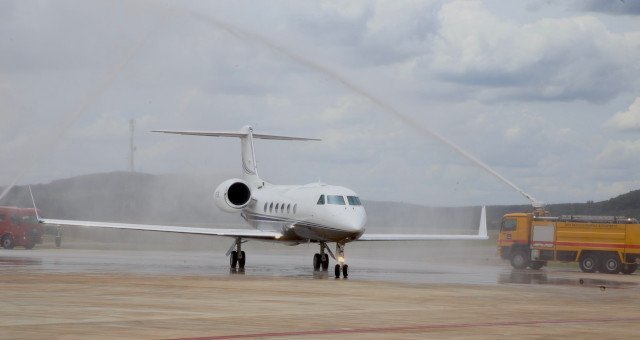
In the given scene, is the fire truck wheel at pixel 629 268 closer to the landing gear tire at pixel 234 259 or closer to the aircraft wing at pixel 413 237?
the aircraft wing at pixel 413 237

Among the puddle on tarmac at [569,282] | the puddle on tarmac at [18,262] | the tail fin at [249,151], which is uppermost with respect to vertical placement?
the tail fin at [249,151]

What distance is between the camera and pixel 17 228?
5753 centimetres

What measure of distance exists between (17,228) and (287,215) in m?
29.3

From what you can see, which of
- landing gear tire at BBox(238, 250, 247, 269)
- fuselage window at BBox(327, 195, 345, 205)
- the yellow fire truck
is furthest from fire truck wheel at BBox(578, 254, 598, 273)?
landing gear tire at BBox(238, 250, 247, 269)

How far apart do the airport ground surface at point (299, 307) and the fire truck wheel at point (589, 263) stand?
34.4 feet

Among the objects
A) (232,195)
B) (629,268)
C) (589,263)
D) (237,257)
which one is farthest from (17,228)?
(629,268)

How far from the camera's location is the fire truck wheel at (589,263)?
4000cm

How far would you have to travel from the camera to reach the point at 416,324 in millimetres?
15039

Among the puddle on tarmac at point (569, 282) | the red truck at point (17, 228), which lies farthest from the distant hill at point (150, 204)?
the puddle on tarmac at point (569, 282)

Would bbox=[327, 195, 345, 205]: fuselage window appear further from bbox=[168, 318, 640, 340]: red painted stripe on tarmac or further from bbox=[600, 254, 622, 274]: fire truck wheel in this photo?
bbox=[168, 318, 640, 340]: red painted stripe on tarmac

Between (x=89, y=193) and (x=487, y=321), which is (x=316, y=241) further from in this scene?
(x=89, y=193)

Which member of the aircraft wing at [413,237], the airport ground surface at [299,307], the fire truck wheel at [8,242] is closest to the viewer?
the airport ground surface at [299,307]

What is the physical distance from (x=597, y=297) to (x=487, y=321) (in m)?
8.61

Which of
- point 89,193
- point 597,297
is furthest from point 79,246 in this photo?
point 597,297
